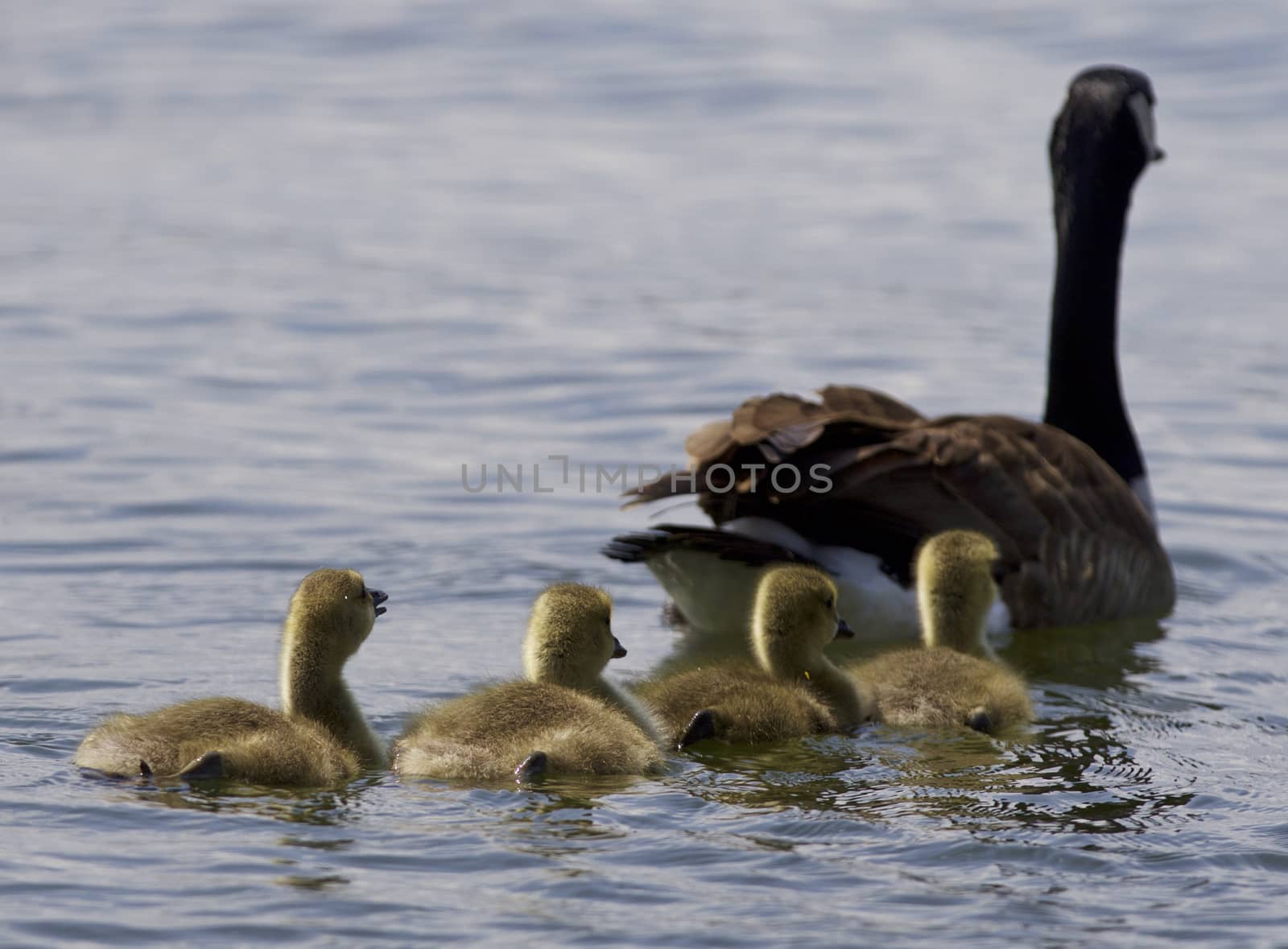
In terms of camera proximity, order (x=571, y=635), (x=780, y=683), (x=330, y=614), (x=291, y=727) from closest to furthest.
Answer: (x=291, y=727), (x=330, y=614), (x=571, y=635), (x=780, y=683)

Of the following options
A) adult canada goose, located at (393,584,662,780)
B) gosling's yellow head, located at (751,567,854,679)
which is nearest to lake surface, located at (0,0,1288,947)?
adult canada goose, located at (393,584,662,780)

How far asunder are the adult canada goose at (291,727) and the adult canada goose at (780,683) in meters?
1.14

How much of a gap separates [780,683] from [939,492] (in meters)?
1.73

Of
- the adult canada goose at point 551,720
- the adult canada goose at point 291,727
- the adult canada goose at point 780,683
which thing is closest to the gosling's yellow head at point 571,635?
the adult canada goose at point 551,720

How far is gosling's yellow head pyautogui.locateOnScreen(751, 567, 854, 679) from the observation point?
7.33m

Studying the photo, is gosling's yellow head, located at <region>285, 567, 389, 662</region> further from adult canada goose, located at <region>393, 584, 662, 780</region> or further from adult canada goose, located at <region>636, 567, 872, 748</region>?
adult canada goose, located at <region>636, 567, 872, 748</region>

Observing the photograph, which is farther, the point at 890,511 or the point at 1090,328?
the point at 1090,328

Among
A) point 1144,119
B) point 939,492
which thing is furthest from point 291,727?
point 1144,119

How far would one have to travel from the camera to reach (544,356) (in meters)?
14.6

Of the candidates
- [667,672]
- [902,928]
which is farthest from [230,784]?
[667,672]

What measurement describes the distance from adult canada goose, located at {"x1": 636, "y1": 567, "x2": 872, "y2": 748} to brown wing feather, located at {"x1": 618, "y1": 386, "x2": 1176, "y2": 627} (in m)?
0.89

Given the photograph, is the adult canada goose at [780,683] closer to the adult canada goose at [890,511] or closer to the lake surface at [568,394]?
the lake surface at [568,394]

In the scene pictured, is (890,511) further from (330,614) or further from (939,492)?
(330,614)

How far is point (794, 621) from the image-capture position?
24.1ft
